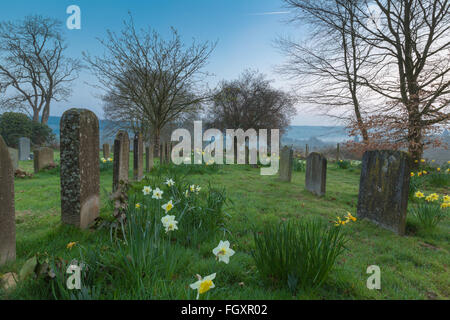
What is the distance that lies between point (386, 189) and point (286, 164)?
4546 millimetres

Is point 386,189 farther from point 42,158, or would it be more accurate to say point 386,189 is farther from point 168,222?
point 42,158

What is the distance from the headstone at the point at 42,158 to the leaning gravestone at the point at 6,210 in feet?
28.6

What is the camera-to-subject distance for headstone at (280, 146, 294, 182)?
8.36 metres

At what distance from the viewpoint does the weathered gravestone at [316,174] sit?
6.20m

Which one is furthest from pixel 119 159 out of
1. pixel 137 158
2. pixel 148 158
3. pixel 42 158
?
pixel 42 158

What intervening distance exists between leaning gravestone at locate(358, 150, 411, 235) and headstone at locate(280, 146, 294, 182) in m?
3.78

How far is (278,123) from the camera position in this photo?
25203 millimetres

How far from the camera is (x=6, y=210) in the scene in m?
2.19

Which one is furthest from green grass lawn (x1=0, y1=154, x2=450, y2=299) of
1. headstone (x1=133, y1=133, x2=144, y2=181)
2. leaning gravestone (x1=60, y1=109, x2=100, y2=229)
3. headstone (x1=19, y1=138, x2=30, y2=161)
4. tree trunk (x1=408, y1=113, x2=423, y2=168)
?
headstone (x1=19, y1=138, x2=30, y2=161)

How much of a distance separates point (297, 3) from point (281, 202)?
39.1 feet

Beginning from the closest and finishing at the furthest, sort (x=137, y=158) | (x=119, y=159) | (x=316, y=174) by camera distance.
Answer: (x=119, y=159), (x=316, y=174), (x=137, y=158)

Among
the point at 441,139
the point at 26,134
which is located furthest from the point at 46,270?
the point at 26,134

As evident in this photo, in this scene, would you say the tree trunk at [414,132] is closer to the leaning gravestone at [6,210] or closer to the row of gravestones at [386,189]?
the row of gravestones at [386,189]

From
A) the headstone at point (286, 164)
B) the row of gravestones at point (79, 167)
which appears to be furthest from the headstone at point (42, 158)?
the headstone at point (286, 164)
